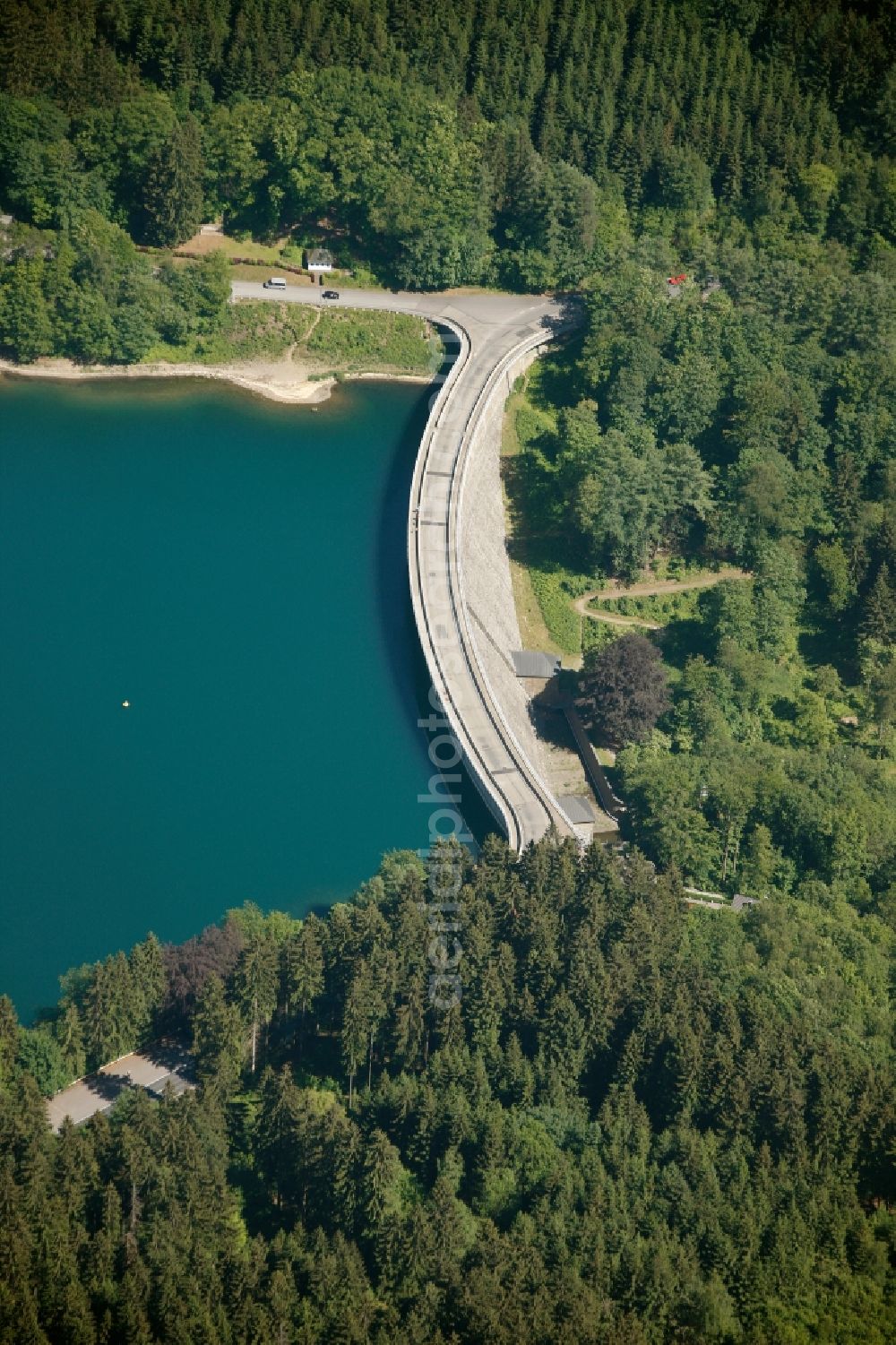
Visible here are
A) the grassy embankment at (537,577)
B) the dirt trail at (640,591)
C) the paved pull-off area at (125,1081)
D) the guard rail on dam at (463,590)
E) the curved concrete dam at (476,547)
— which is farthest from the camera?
the dirt trail at (640,591)

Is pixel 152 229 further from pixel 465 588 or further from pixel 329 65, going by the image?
pixel 465 588

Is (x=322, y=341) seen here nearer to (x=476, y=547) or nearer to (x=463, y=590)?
(x=476, y=547)

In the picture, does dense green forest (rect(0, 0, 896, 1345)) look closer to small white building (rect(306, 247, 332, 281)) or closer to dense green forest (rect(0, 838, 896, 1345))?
dense green forest (rect(0, 838, 896, 1345))

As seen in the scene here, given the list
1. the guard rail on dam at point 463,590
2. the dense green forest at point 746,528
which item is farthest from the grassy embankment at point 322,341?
the dense green forest at point 746,528

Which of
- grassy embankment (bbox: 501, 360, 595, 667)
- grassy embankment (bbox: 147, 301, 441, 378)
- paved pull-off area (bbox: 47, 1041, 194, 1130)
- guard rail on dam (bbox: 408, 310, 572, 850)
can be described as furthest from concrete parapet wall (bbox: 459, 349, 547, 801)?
paved pull-off area (bbox: 47, 1041, 194, 1130)

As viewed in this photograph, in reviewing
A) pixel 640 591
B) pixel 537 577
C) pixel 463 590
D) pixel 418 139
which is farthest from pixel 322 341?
pixel 640 591

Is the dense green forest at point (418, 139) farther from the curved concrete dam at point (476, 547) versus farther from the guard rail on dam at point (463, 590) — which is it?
the guard rail on dam at point (463, 590)
